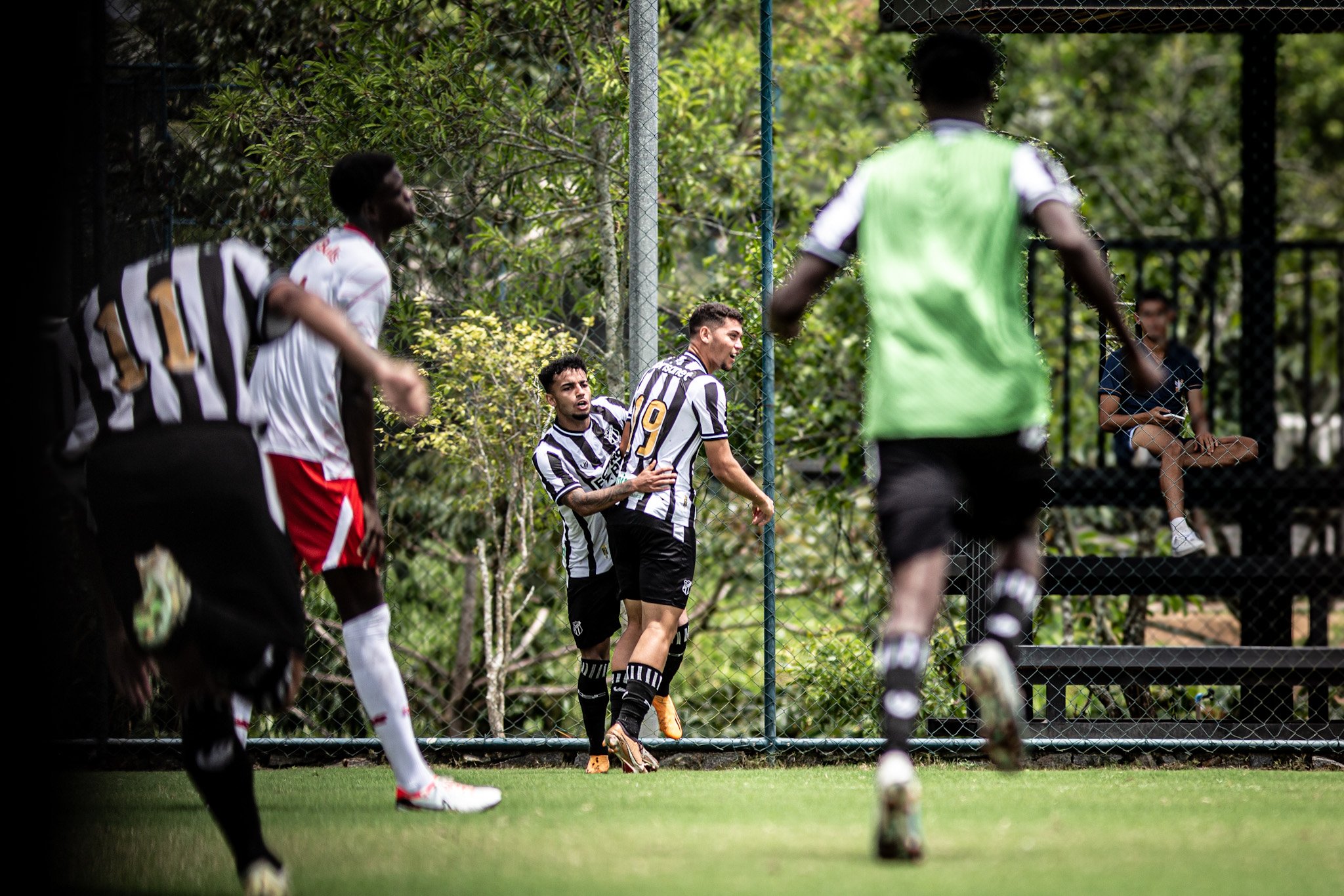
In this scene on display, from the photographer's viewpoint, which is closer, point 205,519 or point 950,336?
point 205,519

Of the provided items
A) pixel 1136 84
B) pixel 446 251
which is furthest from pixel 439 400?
pixel 1136 84

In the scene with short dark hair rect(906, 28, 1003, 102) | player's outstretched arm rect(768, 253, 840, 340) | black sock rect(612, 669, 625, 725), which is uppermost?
short dark hair rect(906, 28, 1003, 102)

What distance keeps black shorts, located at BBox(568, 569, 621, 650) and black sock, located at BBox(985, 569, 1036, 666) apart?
2991 mm

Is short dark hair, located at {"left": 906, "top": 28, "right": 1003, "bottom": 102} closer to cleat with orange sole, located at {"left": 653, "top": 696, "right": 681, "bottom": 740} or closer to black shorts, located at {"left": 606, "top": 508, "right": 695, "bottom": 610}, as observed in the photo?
black shorts, located at {"left": 606, "top": 508, "right": 695, "bottom": 610}

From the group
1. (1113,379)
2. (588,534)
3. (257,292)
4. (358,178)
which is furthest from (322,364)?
(1113,379)

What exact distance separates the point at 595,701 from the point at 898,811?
130 inches

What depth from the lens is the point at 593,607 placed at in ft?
21.4

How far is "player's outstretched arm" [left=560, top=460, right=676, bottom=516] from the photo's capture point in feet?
20.1

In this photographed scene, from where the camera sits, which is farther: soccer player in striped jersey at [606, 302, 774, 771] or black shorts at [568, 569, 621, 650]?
black shorts at [568, 569, 621, 650]

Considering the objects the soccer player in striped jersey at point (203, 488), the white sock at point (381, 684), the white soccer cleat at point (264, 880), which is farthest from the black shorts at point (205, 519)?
the white sock at point (381, 684)

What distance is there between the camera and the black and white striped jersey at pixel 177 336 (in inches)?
134

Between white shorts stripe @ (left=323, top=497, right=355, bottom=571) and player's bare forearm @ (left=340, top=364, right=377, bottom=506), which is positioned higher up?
player's bare forearm @ (left=340, top=364, right=377, bottom=506)

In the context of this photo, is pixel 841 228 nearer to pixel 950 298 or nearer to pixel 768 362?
pixel 950 298

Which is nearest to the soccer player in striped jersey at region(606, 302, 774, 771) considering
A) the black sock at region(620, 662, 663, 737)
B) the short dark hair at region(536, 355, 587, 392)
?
the black sock at region(620, 662, 663, 737)
